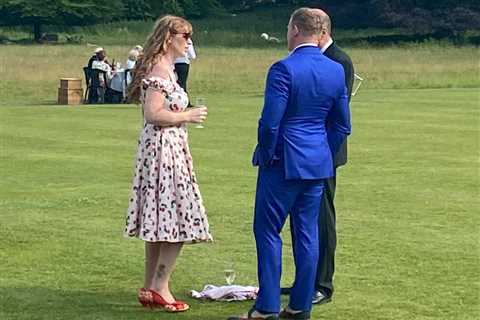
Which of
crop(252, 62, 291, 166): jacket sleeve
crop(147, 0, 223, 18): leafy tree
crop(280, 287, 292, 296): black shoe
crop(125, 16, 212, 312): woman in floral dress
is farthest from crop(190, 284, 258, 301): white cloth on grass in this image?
crop(147, 0, 223, 18): leafy tree

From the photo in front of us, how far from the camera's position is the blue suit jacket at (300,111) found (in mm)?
7352

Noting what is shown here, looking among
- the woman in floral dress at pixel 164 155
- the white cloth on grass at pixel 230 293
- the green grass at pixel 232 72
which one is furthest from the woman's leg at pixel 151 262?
the green grass at pixel 232 72

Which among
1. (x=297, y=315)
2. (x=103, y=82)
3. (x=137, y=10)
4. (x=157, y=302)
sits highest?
(x=297, y=315)

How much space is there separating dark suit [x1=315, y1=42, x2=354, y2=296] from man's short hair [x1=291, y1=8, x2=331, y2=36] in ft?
2.37

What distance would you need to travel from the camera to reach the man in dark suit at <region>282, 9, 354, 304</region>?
8289 mm

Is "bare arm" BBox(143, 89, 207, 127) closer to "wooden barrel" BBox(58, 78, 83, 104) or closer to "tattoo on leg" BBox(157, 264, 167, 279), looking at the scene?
"tattoo on leg" BBox(157, 264, 167, 279)

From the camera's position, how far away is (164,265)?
8.30m

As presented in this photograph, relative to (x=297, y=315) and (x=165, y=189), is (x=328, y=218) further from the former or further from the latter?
(x=165, y=189)

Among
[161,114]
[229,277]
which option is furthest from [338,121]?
[229,277]

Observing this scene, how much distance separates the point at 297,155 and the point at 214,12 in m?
88.6

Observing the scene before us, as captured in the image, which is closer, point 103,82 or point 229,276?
point 229,276

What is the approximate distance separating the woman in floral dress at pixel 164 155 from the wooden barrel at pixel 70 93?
22047 millimetres

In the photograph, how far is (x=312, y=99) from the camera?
7.49 m

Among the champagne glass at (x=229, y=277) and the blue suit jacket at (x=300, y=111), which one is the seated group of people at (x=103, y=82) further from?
the blue suit jacket at (x=300, y=111)
